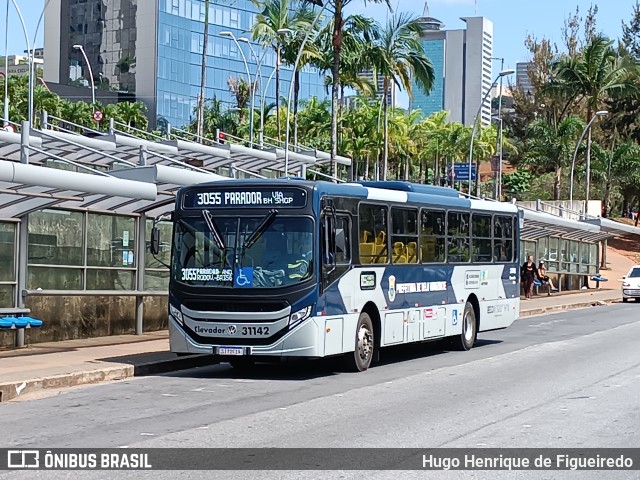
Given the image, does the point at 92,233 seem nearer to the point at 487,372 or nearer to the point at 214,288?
the point at 214,288

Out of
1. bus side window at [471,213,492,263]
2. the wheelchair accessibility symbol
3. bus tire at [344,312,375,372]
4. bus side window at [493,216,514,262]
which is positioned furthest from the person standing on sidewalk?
the wheelchair accessibility symbol

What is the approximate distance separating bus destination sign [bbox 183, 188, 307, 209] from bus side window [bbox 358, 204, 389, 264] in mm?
1708

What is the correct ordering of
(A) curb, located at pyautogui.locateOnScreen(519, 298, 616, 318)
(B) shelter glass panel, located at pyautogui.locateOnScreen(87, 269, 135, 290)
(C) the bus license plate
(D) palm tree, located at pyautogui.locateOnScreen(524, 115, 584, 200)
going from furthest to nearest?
(D) palm tree, located at pyautogui.locateOnScreen(524, 115, 584, 200), (A) curb, located at pyautogui.locateOnScreen(519, 298, 616, 318), (B) shelter glass panel, located at pyautogui.locateOnScreen(87, 269, 135, 290), (C) the bus license plate

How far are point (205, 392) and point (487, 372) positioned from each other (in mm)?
5269

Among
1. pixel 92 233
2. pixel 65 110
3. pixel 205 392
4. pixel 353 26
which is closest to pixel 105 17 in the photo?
pixel 65 110

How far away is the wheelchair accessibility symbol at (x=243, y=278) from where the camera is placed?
53.7ft

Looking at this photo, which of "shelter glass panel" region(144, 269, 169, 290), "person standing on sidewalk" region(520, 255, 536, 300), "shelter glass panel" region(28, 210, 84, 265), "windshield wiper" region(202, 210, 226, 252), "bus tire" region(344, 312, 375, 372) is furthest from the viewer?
"person standing on sidewalk" region(520, 255, 536, 300)

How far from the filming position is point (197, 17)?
349 ft

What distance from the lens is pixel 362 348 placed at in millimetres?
17969

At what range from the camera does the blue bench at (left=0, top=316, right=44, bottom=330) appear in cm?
1803

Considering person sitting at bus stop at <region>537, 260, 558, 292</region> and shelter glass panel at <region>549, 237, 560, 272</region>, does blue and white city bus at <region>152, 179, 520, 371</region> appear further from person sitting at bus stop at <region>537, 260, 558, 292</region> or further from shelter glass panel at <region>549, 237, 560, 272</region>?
shelter glass panel at <region>549, 237, 560, 272</region>

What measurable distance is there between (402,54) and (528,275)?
35.0 ft

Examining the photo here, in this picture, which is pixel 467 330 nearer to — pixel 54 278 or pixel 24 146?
pixel 54 278

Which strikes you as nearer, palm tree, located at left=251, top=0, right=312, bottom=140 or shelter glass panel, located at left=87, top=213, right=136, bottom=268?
shelter glass panel, located at left=87, top=213, right=136, bottom=268
